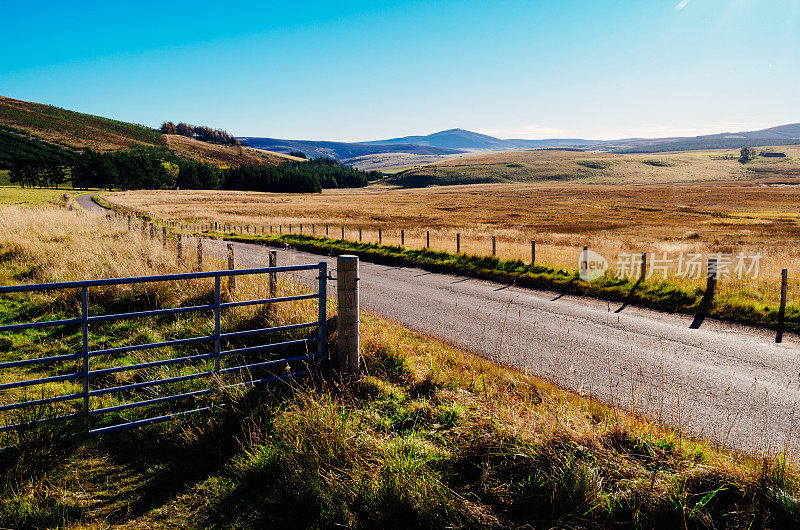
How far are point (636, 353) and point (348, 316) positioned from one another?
583 centimetres

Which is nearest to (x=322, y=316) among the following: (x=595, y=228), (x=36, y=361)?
(x=36, y=361)

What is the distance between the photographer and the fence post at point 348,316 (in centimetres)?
623

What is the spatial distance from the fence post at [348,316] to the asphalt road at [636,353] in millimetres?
2694

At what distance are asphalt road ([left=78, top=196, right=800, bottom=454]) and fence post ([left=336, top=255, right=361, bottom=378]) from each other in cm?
269

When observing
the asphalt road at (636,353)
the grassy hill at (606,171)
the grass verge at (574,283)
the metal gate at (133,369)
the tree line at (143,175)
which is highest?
the grassy hill at (606,171)

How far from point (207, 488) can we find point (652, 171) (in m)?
189

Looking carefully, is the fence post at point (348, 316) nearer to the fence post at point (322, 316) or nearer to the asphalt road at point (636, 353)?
the fence post at point (322, 316)

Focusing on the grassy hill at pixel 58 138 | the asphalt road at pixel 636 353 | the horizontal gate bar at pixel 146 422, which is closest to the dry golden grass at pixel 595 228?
the asphalt road at pixel 636 353

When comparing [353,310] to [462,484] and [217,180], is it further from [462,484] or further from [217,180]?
[217,180]

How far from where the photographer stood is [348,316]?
632cm

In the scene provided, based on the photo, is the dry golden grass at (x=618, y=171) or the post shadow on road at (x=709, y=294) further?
the dry golden grass at (x=618, y=171)

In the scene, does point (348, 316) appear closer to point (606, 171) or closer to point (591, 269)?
point (591, 269)

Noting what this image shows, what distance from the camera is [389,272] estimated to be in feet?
60.3

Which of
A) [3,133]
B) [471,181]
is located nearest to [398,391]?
[471,181]
